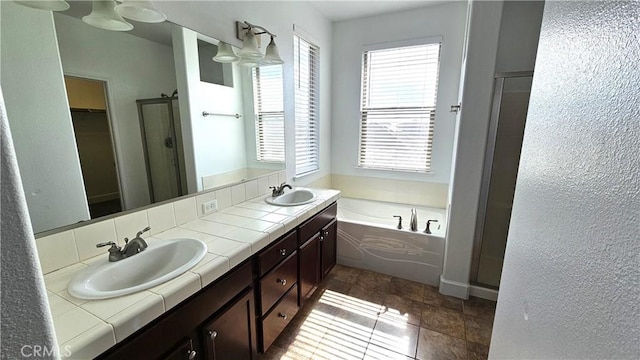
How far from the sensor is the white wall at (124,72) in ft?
3.49

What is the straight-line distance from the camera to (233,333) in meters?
1.20

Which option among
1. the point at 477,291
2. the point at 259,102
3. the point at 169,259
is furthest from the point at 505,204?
the point at 169,259

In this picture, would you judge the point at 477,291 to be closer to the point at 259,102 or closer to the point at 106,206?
the point at 259,102

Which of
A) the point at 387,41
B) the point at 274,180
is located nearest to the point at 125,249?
the point at 274,180

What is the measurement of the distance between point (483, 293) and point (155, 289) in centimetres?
244

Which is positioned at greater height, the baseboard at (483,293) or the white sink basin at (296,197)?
the white sink basin at (296,197)

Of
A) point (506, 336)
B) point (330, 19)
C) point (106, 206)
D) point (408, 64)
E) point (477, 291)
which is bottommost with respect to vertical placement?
point (477, 291)

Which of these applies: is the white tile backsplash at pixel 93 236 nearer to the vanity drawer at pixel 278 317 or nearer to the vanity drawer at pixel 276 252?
the vanity drawer at pixel 276 252

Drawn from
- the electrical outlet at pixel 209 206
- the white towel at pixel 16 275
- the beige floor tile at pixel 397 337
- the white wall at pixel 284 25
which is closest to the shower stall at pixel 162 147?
the electrical outlet at pixel 209 206

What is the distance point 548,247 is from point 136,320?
1.16m

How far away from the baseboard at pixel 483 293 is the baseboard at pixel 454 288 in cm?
7

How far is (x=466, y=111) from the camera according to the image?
197 centimetres

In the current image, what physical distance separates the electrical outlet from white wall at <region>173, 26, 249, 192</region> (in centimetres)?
11

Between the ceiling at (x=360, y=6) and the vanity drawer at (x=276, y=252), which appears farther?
the ceiling at (x=360, y=6)
